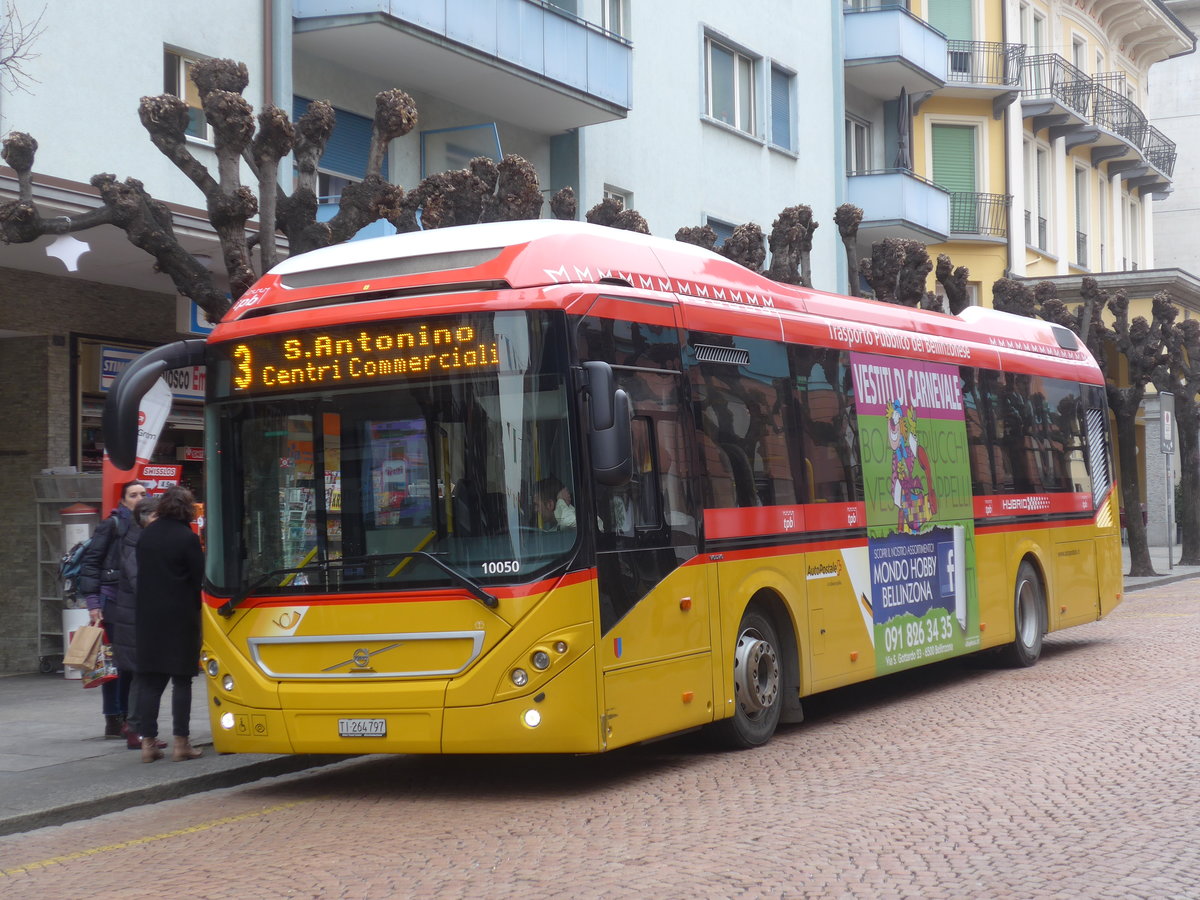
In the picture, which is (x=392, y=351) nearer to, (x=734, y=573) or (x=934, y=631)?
(x=734, y=573)

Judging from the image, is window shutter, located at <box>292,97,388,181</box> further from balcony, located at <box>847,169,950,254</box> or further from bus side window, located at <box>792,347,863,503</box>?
balcony, located at <box>847,169,950,254</box>

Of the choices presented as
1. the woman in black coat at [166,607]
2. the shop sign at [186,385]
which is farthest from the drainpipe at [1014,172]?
the woman in black coat at [166,607]

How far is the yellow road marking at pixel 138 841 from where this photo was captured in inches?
297

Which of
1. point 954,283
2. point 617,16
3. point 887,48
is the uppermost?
point 887,48

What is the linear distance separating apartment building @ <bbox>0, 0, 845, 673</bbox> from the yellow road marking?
19.7 ft

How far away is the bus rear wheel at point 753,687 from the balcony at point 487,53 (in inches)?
383

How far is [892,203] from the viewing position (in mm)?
30484

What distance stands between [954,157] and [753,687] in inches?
1140

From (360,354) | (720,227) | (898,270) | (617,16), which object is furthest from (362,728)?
(720,227)

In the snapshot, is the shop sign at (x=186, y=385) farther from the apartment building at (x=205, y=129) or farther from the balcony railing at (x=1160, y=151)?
the balcony railing at (x=1160, y=151)

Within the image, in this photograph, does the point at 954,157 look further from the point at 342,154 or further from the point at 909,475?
the point at 909,475

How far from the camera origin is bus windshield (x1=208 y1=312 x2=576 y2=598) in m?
8.56

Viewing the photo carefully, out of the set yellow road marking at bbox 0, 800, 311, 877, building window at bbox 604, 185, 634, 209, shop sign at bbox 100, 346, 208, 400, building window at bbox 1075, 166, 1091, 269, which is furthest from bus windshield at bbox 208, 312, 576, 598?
building window at bbox 1075, 166, 1091, 269

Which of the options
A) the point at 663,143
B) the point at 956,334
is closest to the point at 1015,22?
the point at 663,143
